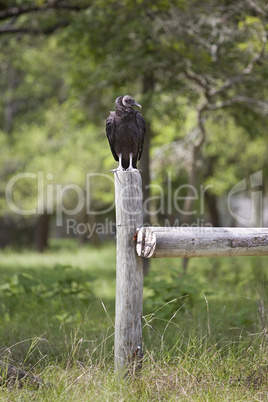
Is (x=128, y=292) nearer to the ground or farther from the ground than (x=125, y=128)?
nearer to the ground

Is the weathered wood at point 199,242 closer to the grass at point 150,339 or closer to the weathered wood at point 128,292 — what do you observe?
the weathered wood at point 128,292

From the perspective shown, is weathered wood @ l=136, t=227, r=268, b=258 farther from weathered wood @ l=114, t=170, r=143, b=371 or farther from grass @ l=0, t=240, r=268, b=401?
grass @ l=0, t=240, r=268, b=401

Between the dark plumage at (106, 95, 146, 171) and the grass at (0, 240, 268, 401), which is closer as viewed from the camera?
the grass at (0, 240, 268, 401)

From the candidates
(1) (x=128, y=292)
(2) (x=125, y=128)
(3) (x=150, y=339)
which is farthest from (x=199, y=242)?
(2) (x=125, y=128)

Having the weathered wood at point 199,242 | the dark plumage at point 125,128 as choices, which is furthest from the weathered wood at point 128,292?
the dark plumage at point 125,128

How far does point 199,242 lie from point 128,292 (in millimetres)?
620

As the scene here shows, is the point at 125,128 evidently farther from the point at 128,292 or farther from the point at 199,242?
the point at 128,292

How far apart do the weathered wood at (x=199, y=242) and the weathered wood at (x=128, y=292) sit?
0.34ft

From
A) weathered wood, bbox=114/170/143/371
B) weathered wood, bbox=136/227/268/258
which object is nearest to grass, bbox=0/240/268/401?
weathered wood, bbox=114/170/143/371

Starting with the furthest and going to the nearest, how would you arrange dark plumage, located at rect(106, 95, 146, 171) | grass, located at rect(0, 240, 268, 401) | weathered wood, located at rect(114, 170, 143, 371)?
dark plumage, located at rect(106, 95, 146, 171)
weathered wood, located at rect(114, 170, 143, 371)
grass, located at rect(0, 240, 268, 401)

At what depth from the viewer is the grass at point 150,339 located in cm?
312

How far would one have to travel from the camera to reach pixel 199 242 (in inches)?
129

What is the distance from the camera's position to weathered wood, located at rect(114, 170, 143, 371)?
3.30 metres

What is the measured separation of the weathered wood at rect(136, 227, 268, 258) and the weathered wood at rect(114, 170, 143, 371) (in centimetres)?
10
